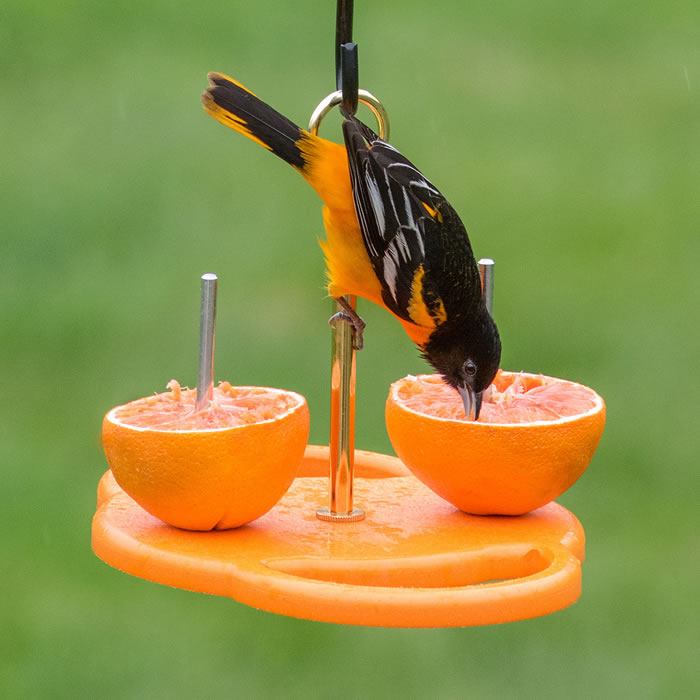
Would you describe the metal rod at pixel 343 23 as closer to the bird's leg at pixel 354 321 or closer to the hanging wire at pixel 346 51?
the hanging wire at pixel 346 51

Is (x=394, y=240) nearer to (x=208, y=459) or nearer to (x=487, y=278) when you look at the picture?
(x=487, y=278)

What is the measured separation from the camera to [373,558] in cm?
254

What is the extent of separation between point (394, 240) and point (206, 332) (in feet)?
1.75

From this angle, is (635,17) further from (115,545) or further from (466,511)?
(115,545)

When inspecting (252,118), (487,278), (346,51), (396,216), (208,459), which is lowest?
(208,459)

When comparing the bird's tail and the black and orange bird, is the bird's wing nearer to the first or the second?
the black and orange bird

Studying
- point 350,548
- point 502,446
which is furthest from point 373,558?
point 502,446

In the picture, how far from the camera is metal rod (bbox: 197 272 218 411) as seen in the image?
259cm

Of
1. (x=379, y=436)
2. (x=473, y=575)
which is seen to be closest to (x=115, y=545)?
(x=473, y=575)

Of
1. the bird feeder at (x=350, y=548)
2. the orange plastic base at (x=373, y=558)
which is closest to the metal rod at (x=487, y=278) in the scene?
the bird feeder at (x=350, y=548)

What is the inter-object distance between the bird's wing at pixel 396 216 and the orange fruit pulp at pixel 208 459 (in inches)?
16.4

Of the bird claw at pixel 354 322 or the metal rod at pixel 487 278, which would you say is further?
the metal rod at pixel 487 278

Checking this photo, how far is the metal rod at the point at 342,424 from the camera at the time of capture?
281cm

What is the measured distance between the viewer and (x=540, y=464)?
2705mm
